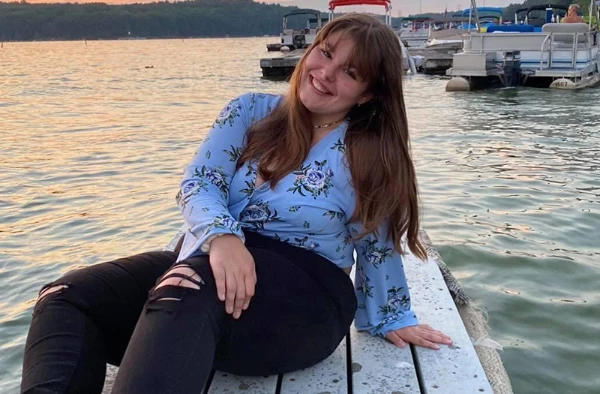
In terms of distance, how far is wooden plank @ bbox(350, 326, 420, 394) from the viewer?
214 cm

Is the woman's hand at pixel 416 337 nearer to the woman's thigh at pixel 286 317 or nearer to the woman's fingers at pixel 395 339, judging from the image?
the woman's fingers at pixel 395 339

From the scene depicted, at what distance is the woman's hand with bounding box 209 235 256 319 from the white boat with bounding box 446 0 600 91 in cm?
1658

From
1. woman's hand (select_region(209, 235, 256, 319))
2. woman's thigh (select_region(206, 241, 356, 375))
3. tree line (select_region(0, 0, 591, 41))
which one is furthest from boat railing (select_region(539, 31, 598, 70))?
tree line (select_region(0, 0, 591, 41))

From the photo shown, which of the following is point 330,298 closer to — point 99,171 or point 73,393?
point 73,393

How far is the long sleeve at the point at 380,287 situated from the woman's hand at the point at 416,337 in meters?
0.02

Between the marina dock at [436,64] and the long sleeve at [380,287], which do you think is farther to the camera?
the marina dock at [436,64]

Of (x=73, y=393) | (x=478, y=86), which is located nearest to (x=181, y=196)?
(x=73, y=393)

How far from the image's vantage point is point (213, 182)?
2.21 metres

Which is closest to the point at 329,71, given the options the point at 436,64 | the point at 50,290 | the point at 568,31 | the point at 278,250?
the point at 278,250

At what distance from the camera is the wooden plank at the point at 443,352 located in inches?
85.3

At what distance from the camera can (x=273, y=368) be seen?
209cm

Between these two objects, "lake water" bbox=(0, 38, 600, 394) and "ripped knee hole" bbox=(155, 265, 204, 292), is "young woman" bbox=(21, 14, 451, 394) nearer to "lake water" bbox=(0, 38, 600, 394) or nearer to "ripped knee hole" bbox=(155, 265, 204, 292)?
"ripped knee hole" bbox=(155, 265, 204, 292)

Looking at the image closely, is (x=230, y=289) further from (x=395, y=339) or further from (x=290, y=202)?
(x=395, y=339)

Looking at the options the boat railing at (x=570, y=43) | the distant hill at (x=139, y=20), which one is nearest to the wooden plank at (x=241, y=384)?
the boat railing at (x=570, y=43)
